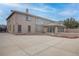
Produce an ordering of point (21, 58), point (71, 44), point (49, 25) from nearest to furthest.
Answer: point (21, 58) < point (71, 44) < point (49, 25)

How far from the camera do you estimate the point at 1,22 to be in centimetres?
323

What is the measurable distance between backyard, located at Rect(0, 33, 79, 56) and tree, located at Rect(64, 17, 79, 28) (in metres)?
0.36

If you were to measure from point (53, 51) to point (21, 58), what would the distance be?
0.81 metres

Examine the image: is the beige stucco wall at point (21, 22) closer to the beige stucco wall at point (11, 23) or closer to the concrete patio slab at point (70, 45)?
the beige stucco wall at point (11, 23)

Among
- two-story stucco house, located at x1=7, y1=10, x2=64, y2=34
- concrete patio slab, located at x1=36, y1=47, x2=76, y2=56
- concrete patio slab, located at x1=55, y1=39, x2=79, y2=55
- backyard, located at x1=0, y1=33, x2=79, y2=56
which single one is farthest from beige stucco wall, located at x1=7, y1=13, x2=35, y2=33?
concrete patio slab, located at x1=55, y1=39, x2=79, y2=55

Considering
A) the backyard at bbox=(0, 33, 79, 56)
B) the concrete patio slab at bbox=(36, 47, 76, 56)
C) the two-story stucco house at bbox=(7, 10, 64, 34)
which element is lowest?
the concrete patio slab at bbox=(36, 47, 76, 56)

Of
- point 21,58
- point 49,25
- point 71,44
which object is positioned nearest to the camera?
point 21,58

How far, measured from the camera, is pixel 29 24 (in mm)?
3256

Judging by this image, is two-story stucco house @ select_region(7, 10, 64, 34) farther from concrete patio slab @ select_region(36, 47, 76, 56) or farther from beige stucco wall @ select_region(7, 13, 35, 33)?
concrete patio slab @ select_region(36, 47, 76, 56)

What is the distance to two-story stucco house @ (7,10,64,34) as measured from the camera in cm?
321

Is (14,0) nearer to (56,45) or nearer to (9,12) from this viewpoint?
(9,12)

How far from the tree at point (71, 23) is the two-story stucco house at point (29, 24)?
0.15 meters

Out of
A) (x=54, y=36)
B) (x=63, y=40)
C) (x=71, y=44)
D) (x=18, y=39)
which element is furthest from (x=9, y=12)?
(x=71, y=44)

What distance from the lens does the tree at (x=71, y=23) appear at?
10.1 feet
